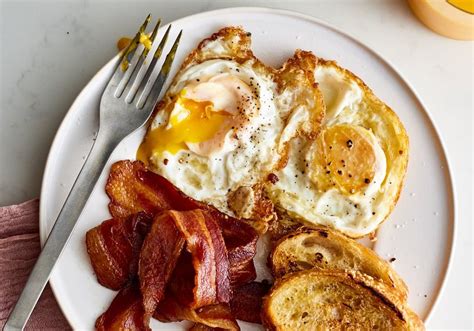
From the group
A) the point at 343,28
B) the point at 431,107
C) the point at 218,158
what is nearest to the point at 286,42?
the point at 343,28

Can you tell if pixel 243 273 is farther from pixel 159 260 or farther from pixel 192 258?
pixel 159 260

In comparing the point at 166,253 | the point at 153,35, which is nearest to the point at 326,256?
the point at 166,253

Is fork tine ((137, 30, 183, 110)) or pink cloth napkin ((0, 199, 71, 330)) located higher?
fork tine ((137, 30, 183, 110))

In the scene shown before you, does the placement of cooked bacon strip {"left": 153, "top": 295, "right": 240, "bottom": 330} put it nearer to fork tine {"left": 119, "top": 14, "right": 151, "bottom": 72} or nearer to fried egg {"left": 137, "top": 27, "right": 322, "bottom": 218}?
fried egg {"left": 137, "top": 27, "right": 322, "bottom": 218}

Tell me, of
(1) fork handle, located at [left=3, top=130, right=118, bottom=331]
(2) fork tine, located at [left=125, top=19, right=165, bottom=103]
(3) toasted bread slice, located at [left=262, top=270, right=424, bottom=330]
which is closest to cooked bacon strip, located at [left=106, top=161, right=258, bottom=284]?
(1) fork handle, located at [left=3, top=130, right=118, bottom=331]

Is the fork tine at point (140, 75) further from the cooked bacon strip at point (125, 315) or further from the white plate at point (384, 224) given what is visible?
the cooked bacon strip at point (125, 315)

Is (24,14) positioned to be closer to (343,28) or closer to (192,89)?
(192,89)

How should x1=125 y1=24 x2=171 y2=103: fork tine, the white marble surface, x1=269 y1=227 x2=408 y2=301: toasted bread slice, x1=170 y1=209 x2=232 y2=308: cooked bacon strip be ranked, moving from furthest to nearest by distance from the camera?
1. the white marble surface
2. x1=125 y1=24 x2=171 y2=103: fork tine
3. x1=269 y1=227 x2=408 y2=301: toasted bread slice
4. x1=170 y1=209 x2=232 y2=308: cooked bacon strip
